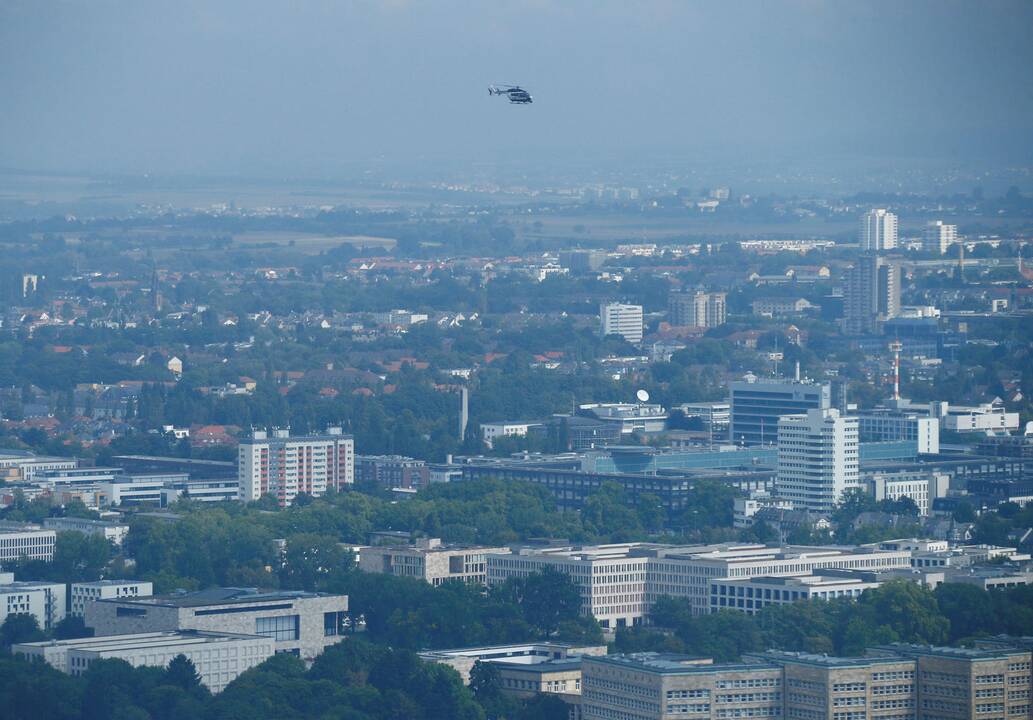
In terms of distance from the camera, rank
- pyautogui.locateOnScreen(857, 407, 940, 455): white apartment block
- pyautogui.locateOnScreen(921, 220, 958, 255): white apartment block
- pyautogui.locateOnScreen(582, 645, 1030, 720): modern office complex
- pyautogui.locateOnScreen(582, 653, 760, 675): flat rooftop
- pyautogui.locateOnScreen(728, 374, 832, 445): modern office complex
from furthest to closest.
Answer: pyautogui.locateOnScreen(921, 220, 958, 255): white apartment block, pyautogui.locateOnScreen(728, 374, 832, 445): modern office complex, pyautogui.locateOnScreen(857, 407, 940, 455): white apartment block, pyautogui.locateOnScreen(582, 653, 760, 675): flat rooftop, pyautogui.locateOnScreen(582, 645, 1030, 720): modern office complex

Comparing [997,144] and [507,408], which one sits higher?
[997,144]

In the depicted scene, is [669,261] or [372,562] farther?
[669,261]

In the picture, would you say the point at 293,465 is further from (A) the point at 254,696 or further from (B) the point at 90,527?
(A) the point at 254,696

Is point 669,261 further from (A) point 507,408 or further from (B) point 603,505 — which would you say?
(B) point 603,505

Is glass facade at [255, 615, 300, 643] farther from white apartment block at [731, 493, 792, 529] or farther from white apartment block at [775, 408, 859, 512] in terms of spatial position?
white apartment block at [775, 408, 859, 512]

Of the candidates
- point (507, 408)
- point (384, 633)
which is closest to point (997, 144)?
point (507, 408)

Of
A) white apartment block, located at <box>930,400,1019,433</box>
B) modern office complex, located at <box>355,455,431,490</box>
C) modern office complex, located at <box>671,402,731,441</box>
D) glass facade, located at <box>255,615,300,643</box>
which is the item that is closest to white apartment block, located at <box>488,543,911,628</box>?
glass facade, located at <box>255,615,300,643</box>

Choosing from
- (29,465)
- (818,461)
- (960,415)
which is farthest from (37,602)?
(960,415)
